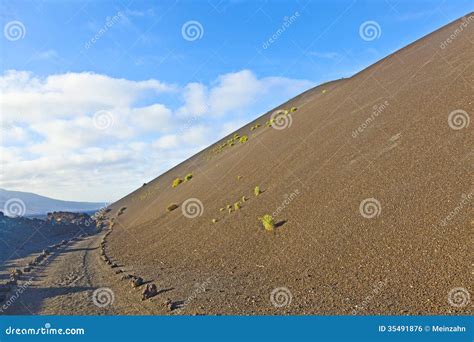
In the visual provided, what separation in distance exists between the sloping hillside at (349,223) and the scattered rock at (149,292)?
0.57 m

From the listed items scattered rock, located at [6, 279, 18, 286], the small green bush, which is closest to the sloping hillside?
the small green bush

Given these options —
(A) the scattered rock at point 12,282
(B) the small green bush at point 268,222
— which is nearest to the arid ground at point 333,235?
(B) the small green bush at point 268,222

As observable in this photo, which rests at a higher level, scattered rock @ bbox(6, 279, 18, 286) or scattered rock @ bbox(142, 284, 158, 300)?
scattered rock @ bbox(6, 279, 18, 286)

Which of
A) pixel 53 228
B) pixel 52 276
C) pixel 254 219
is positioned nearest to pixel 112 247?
pixel 52 276

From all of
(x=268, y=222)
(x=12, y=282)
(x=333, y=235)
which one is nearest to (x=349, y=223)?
(x=333, y=235)

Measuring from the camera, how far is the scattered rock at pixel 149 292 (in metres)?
13.2

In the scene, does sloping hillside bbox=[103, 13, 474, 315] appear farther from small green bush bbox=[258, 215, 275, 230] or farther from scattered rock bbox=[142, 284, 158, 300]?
scattered rock bbox=[142, 284, 158, 300]

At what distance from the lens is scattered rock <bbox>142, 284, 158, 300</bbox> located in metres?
13.2

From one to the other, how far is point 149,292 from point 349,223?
26.3 feet

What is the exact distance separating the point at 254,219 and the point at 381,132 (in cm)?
924

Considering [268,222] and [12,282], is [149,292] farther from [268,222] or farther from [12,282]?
[12,282]

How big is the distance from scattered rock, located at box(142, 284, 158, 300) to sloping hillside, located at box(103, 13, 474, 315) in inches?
22.4

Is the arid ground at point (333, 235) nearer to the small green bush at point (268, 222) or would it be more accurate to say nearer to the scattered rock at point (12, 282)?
the small green bush at point (268, 222)

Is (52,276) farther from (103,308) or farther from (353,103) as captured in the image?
(353,103)
